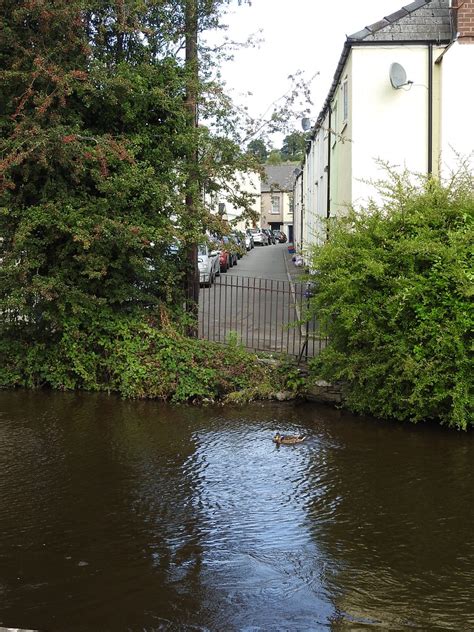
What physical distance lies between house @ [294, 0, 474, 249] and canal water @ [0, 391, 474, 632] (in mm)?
6428

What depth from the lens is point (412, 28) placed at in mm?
14906

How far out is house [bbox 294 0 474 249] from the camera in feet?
47.4

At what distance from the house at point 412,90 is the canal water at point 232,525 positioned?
643 cm

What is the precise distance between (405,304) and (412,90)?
22.0ft

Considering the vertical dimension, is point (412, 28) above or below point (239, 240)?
above

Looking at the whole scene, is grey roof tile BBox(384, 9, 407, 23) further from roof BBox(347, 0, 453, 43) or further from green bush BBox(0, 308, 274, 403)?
green bush BBox(0, 308, 274, 403)

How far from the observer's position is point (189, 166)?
12617 mm

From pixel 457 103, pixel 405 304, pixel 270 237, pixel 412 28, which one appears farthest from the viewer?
pixel 270 237

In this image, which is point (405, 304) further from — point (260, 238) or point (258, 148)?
point (260, 238)

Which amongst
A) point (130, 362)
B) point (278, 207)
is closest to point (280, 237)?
point (278, 207)

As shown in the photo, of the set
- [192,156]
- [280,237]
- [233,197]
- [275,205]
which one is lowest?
[233,197]

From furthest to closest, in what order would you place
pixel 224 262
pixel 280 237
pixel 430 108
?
pixel 280 237 → pixel 224 262 → pixel 430 108

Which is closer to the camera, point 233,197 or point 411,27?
point 233,197

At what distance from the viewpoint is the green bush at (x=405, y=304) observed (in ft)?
31.8
